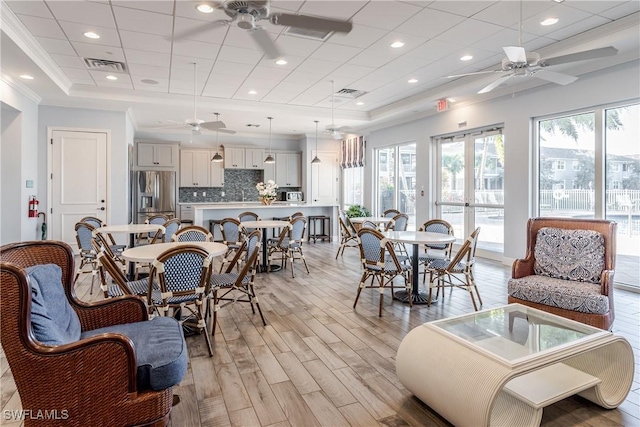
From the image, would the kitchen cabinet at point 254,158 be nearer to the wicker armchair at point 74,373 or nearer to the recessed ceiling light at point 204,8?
the recessed ceiling light at point 204,8

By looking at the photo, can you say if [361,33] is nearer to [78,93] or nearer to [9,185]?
[78,93]

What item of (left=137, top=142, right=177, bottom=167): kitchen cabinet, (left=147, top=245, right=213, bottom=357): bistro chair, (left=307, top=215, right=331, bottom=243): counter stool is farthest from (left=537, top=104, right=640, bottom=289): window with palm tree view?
(left=137, top=142, right=177, bottom=167): kitchen cabinet

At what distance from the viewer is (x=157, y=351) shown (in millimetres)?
1898

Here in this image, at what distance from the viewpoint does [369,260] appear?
4.05 metres

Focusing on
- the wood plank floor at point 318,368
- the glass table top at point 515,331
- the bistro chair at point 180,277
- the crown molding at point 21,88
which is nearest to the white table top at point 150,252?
the bistro chair at point 180,277

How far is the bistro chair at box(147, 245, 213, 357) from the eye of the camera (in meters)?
2.79

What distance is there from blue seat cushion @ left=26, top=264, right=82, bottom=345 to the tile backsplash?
8.94 m

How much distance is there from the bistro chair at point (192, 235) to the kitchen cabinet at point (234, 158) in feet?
22.0

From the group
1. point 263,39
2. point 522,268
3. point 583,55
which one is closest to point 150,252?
point 263,39

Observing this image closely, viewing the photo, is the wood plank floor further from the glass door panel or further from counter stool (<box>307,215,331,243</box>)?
counter stool (<box>307,215,331,243</box>)

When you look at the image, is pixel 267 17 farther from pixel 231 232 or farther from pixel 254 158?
pixel 254 158

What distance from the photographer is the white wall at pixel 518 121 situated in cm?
487

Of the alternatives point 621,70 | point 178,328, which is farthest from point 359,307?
point 621,70

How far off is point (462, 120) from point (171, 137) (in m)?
7.66
